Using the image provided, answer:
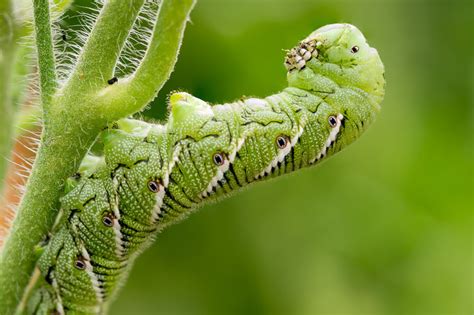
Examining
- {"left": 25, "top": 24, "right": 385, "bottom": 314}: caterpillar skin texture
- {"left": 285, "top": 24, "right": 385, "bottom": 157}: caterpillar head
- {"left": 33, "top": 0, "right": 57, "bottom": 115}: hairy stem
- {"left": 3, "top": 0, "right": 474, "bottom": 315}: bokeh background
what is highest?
{"left": 33, "top": 0, "right": 57, "bottom": 115}: hairy stem

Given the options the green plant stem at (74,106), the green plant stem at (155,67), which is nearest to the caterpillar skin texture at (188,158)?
the green plant stem at (74,106)

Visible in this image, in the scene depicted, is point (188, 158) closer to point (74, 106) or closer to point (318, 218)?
point (74, 106)

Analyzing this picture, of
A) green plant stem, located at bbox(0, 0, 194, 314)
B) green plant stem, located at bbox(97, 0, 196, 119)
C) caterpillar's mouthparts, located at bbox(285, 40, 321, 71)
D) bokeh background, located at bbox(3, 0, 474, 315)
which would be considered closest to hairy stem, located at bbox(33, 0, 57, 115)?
green plant stem, located at bbox(0, 0, 194, 314)

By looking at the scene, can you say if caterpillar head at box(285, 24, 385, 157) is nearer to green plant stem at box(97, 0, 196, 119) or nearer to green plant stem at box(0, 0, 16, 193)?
green plant stem at box(97, 0, 196, 119)

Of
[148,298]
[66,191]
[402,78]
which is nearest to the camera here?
[66,191]

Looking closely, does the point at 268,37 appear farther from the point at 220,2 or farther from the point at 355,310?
the point at 355,310

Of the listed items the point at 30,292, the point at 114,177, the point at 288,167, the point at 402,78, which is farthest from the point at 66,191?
the point at 402,78
